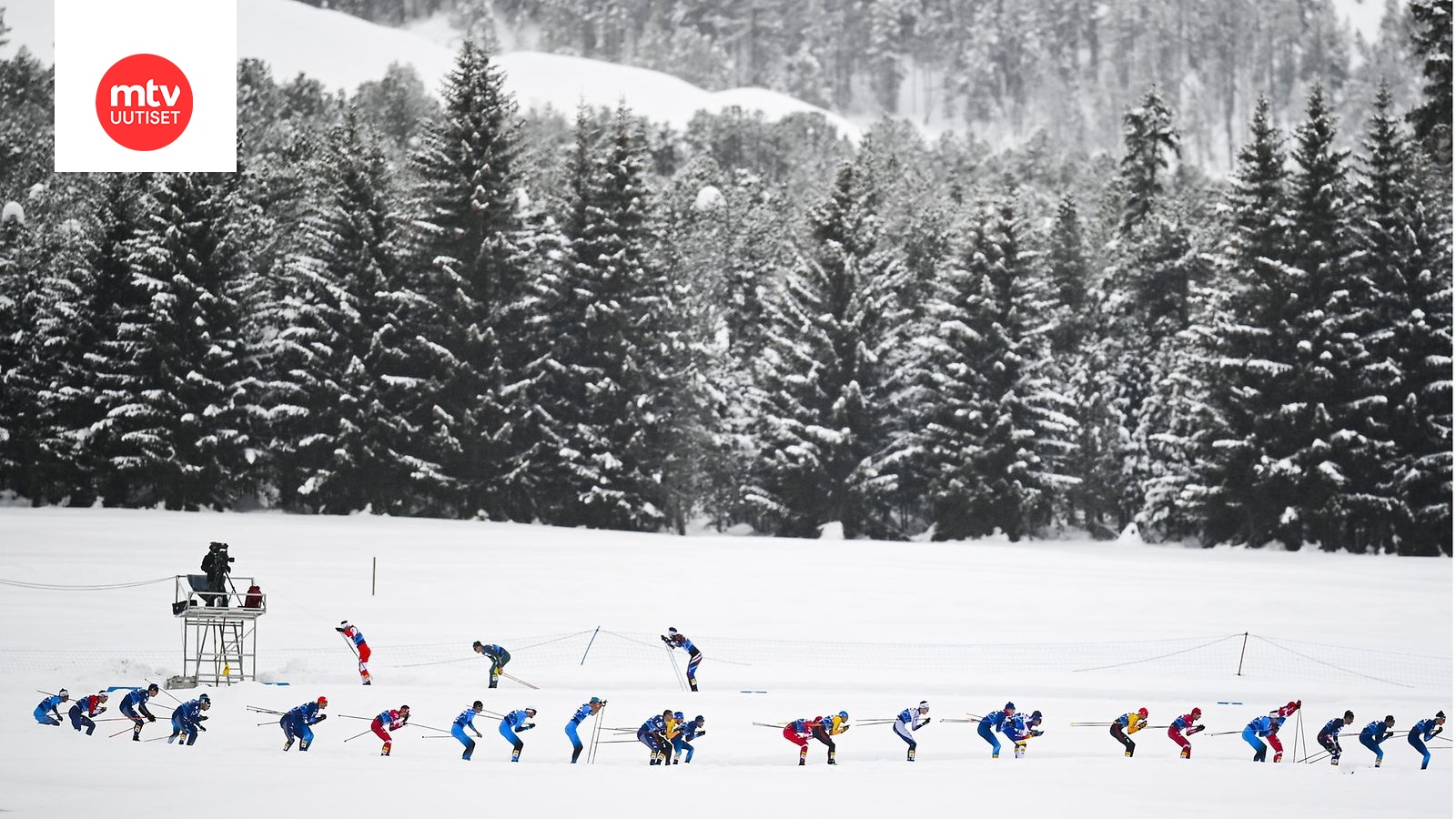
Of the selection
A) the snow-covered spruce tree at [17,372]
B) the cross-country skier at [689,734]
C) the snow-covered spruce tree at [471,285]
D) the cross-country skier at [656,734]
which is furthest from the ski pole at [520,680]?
the snow-covered spruce tree at [17,372]

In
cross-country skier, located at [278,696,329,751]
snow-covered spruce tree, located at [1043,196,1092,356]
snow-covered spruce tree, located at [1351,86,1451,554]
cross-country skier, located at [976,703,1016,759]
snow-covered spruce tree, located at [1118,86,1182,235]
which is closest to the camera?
cross-country skier, located at [278,696,329,751]

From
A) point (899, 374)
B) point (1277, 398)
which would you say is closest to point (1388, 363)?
point (1277, 398)

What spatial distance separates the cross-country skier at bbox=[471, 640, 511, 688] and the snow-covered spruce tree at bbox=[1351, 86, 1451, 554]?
1036 inches

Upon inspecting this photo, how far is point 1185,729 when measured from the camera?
717 inches

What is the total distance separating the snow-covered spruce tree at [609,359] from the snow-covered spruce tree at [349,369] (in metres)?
4.06

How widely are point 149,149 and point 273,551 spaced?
11489 mm

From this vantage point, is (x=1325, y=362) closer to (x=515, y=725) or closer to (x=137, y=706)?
(x=515, y=725)

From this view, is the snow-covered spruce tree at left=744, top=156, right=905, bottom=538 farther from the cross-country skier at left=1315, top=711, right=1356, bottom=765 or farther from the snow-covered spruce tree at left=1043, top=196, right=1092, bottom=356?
the cross-country skier at left=1315, top=711, right=1356, bottom=765

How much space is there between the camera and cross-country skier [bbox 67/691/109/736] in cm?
1789

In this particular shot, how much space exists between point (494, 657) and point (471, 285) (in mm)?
22983

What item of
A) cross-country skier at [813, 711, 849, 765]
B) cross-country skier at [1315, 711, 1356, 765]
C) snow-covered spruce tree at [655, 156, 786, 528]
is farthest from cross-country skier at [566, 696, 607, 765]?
snow-covered spruce tree at [655, 156, 786, 528]

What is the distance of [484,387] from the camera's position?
4169cm

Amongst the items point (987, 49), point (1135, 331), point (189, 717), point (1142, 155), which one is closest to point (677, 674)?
point (189, 717)

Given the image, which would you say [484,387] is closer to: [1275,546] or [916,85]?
[1275,546]
